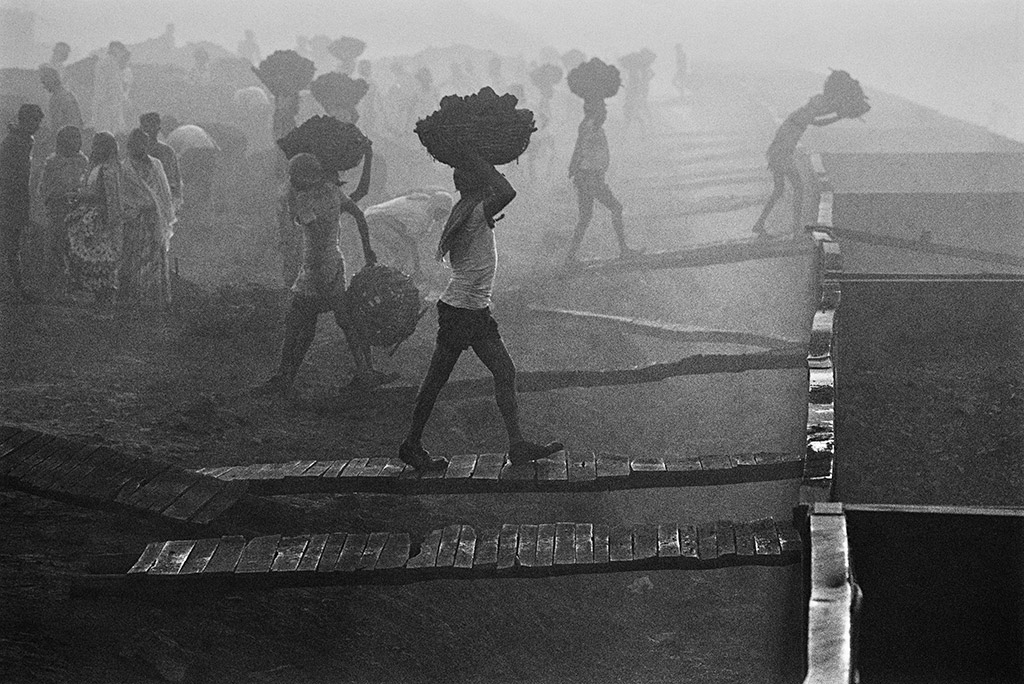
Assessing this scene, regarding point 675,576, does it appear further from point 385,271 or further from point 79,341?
point 79,341

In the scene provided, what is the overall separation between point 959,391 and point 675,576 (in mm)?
2298

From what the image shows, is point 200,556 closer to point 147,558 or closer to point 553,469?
point 147,558

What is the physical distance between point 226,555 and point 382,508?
1684mm

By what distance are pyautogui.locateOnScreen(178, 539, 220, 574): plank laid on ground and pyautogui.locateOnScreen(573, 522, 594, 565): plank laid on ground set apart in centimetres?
163

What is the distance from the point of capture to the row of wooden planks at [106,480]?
5.16 meters

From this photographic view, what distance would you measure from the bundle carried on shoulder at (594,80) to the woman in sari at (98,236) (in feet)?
16.4

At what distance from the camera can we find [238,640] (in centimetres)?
515

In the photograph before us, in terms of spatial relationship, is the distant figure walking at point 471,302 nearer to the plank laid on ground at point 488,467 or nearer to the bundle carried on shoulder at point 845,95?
the plank laid on ground at point 488,467

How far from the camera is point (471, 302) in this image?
5500 mm

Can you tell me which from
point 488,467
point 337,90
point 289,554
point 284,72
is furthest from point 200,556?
point 284,72

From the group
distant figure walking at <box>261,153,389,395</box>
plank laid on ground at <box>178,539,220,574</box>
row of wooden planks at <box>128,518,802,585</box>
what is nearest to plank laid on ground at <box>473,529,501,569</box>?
row of wooden planks at <box>128,518,802,585</box>

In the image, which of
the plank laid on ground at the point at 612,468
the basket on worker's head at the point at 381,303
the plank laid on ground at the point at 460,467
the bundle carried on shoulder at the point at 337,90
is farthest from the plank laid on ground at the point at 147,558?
the bundle carried on shoulder at the point at 337,90

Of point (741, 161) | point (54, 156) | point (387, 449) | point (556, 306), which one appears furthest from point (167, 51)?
point (387, 449)

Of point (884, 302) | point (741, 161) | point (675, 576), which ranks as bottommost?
point (741, 161)
